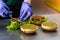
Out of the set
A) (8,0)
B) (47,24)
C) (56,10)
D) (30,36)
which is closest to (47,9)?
(56,10)

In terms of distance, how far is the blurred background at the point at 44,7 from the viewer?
2.03 meters

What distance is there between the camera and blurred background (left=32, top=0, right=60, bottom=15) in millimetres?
2033

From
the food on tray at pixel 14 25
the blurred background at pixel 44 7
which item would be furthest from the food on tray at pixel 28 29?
the blurred background at pixel 44 7

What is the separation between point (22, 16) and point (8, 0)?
0.34 meters

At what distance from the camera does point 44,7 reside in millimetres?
2178

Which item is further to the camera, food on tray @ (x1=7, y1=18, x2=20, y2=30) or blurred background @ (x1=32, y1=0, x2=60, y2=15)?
blurred background @ (x1=32, y1=0, x2=60, y2=15)

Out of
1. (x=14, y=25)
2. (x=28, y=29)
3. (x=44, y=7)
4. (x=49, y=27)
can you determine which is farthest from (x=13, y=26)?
(x=44, y=7)

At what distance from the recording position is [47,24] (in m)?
1.09

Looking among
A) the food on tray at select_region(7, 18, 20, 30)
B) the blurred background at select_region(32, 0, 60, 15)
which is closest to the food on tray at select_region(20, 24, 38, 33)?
the food on tray at select_region(7, 18, 20, 30)

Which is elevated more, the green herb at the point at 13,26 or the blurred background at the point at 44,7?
the green herb at the point at 13,26

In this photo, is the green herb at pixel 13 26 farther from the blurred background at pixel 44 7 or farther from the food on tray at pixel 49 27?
the blurred background at pixel 44 7

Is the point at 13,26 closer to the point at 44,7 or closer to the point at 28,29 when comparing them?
the point at 28,29

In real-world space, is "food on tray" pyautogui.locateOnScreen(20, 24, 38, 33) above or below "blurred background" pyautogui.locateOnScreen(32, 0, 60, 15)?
above

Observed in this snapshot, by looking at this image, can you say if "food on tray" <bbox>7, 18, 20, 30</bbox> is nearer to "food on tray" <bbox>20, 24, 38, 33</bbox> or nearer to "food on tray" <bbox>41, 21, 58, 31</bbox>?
"food on tray" <bbox>20, 24, 38, 33</bbox>
